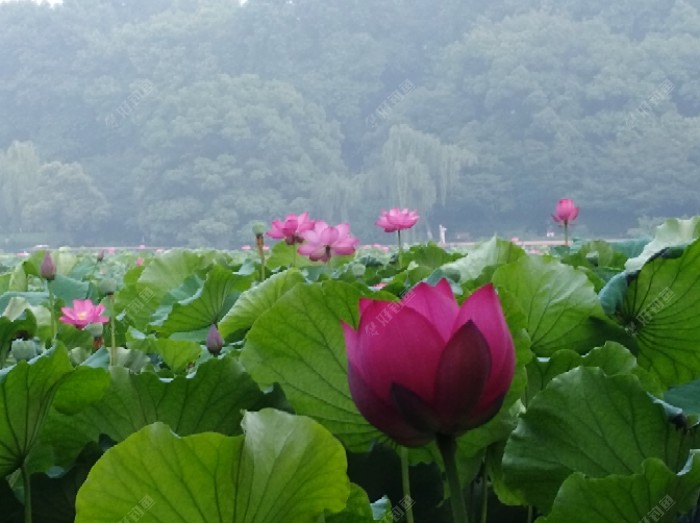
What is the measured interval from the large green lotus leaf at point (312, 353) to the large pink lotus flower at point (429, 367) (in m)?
0.11

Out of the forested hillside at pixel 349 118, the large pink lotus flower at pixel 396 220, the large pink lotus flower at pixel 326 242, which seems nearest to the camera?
the large pink lotus flower at pixel 326 242

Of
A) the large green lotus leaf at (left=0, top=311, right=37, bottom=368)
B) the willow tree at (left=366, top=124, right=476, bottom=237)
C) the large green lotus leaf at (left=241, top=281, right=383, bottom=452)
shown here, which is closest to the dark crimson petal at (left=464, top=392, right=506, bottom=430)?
the large green lotus leaf at (left=241, top=281, right=383, bottom=452)

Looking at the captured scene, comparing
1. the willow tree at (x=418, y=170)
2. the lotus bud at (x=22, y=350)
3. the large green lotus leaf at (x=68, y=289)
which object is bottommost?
the willow tree at (x=418, y=170)

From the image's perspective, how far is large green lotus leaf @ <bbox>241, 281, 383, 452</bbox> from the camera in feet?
1.26

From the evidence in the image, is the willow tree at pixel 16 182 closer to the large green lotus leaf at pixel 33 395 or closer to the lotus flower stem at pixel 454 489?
the large green lotus leaf at pixel 33 395

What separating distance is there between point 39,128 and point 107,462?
26.9m

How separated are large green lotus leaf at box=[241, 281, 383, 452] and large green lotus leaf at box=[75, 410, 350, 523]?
9 cm

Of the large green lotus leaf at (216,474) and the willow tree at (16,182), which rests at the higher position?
the large green lotus leaf at (216,474)

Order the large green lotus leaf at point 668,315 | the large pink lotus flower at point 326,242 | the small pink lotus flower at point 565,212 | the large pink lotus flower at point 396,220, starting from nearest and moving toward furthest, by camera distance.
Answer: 1. the large green lotus leaf at point 668,315
2. the large pink lotus flower at point 326,242
3. the large pink lotus flower at point 396,220
4. the small pink lotus flower at point 565,212

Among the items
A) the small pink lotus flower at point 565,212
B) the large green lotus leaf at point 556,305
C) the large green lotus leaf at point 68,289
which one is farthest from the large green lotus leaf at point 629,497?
the small pink lotus flower at point 565,212

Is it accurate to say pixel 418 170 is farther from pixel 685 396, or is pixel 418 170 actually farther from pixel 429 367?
pixel 429 367

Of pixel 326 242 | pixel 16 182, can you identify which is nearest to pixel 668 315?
pixel 326 242

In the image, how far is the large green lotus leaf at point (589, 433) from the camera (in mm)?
344

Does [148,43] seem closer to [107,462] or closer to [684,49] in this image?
[684,49]
